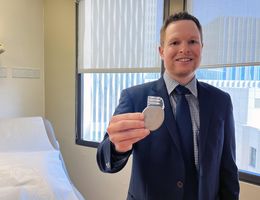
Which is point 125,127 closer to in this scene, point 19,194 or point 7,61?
point 19,194

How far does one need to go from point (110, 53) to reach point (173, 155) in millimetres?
1517

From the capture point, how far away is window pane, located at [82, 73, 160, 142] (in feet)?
7.14

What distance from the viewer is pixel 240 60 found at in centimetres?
156

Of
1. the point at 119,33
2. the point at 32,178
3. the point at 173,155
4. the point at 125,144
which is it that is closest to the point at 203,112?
the point at 173,155

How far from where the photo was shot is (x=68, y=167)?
252 cm

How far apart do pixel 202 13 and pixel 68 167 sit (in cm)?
187

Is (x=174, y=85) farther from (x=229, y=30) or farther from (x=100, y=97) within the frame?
(x=100, y=97)

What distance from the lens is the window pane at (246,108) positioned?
156 centimetres

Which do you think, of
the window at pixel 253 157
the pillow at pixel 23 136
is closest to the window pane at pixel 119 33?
the pillow at pixel 23 136

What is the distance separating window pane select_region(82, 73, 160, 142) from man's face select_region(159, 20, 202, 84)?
1.14 metres

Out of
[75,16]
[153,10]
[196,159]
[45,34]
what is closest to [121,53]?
[153,10]

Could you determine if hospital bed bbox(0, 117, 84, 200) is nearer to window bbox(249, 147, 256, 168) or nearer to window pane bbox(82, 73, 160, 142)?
window pane bbox(82, 73, 160, 142)

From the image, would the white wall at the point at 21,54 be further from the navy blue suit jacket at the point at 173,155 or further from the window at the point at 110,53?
the navy blue suit jacket at the point at 173,155

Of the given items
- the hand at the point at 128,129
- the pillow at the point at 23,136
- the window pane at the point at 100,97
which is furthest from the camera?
the window pane at the point at 100,97
